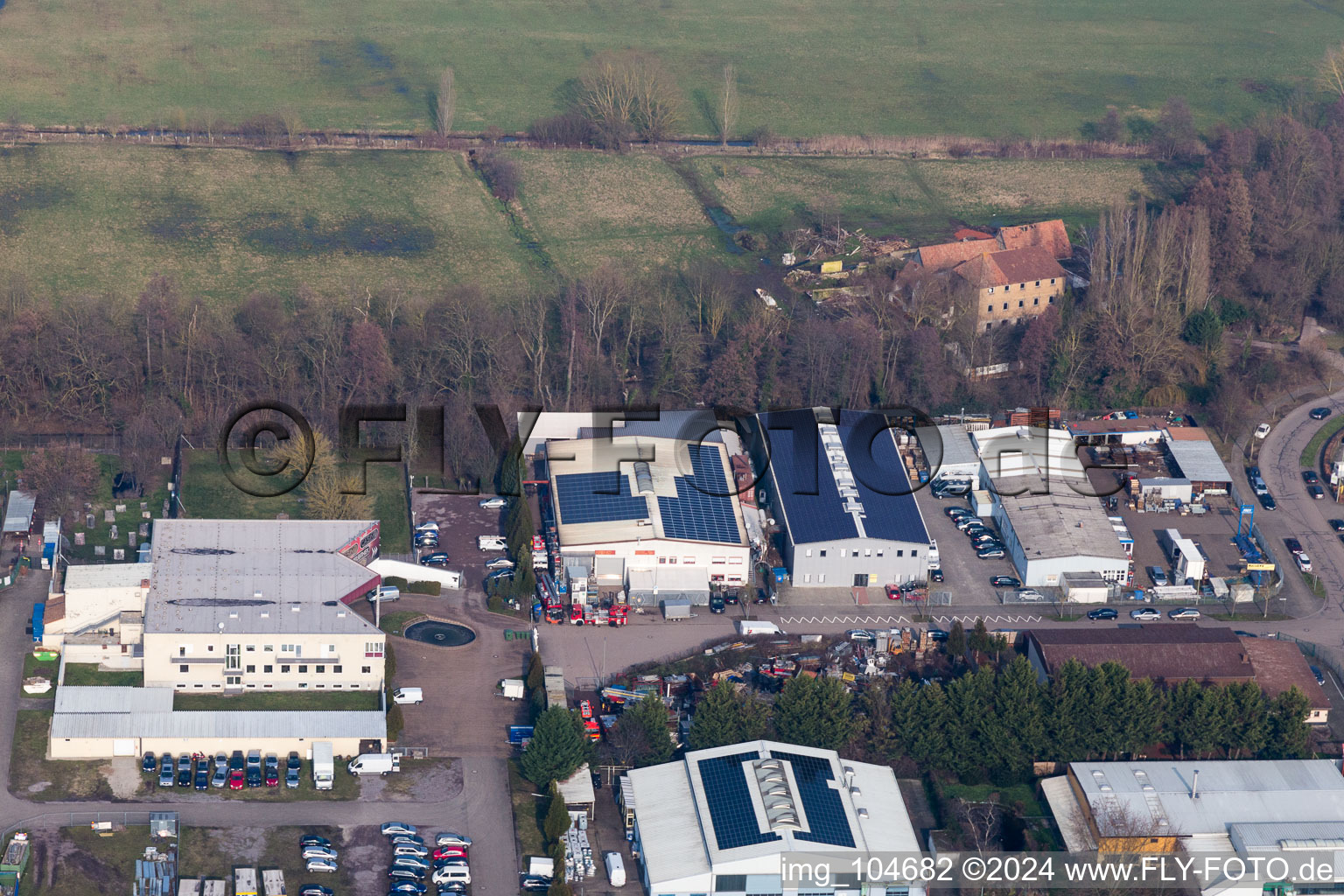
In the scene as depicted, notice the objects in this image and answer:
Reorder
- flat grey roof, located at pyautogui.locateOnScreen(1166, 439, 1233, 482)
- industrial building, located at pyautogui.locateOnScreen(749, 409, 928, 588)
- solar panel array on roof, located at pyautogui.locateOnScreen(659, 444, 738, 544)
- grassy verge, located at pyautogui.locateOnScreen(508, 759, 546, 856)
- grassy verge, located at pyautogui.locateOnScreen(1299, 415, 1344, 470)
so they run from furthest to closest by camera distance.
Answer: grassy verge, located at pyautogui.locateOnScreen(1299, 415, 1344, 470), flat grey roof, located at pyautogui.locateOnScreen(1166, 439, 1233, 482), industrial building, located at pyautogui.locateOnScreen(749, 409, 928, 588), solar panel array on roof, located at pyautogui.locateOnScreen(659, 444, 738, 544), grassy verge, located at pyautogui.locateOnScreen(508, 759, 546, 856)

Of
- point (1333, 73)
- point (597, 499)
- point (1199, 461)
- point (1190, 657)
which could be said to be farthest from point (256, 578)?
point (1333, 73)

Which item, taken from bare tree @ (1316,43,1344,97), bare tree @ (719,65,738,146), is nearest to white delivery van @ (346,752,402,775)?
bare tree @ (719,65,738,146)

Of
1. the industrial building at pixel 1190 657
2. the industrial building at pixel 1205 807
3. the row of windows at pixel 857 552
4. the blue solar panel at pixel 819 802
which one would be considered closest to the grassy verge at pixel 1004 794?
the industrial building at pixel 1205 807

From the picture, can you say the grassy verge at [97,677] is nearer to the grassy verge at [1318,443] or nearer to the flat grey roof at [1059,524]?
the flat grey roof at [1059,524]

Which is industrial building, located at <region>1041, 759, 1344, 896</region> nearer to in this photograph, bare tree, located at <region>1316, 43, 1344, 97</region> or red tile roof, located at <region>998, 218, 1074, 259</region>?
red tile roof, located at <region>998, 218, 1074, 259</region>

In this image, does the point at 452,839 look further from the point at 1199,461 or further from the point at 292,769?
the point at 1199,461
